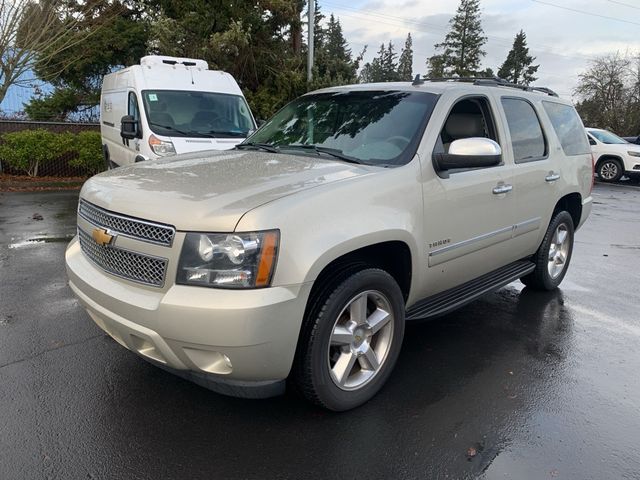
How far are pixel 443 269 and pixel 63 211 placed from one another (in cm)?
781

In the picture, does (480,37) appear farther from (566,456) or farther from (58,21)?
(566,456)

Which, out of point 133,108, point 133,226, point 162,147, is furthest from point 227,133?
point 133,226

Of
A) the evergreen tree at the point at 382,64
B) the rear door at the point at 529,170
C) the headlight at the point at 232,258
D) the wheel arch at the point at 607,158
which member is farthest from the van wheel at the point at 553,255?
the evergreen tree at the point at 382,64

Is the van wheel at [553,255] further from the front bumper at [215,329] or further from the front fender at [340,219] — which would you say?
the front bumper at [215,329]

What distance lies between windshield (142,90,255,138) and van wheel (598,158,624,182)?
569 inches

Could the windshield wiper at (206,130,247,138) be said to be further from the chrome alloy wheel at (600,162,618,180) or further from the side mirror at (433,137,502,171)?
the chrome alloy wheel at (600,162,618,180)

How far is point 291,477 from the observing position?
2.54 metres

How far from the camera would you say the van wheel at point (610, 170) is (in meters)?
18.2

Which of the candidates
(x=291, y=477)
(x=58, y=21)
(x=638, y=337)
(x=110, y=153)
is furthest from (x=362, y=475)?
(x=58, y=21)

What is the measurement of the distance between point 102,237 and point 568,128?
4.65 metres

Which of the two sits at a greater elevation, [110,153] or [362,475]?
[110,153]

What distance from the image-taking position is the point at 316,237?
8.66ft

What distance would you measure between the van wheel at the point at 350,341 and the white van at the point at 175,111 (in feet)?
19.0

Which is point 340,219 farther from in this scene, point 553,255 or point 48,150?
point 48,150
